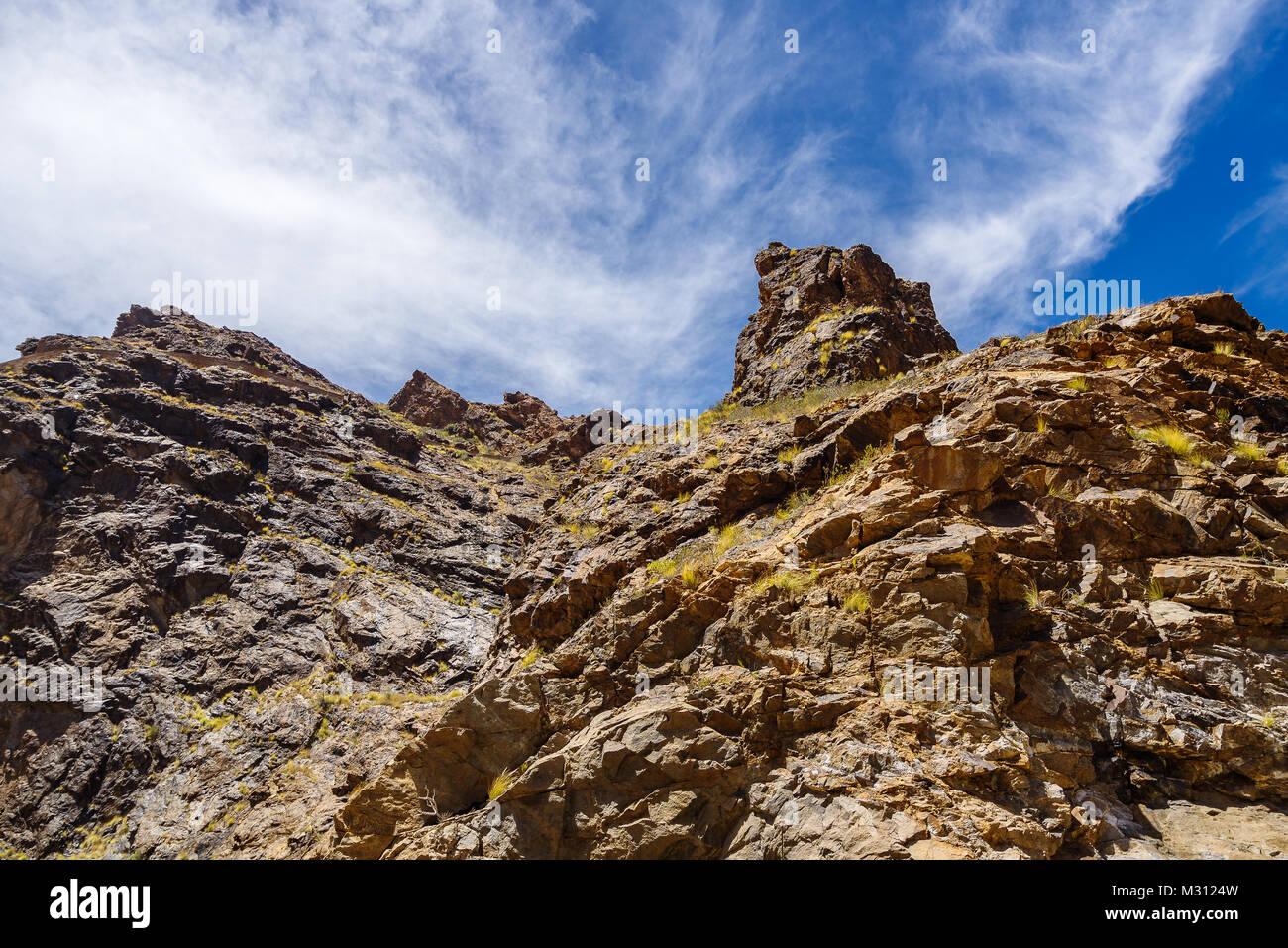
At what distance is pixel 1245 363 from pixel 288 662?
2193 cm

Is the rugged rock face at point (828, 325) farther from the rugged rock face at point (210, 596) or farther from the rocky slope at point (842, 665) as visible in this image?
the rugged rock face at point (210, 596)

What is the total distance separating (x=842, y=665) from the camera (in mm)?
6746

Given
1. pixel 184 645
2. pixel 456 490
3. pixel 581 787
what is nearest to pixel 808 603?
pixel 581 787

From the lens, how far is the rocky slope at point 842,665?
5535 millimetres

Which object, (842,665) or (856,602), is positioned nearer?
(842,665)

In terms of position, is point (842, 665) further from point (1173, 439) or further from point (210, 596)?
point (210, 596)

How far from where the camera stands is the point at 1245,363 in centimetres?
851

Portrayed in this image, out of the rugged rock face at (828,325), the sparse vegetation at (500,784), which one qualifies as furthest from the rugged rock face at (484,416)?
the sparse vegetation at (500,784)

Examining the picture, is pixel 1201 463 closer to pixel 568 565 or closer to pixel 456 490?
pixel 568 565

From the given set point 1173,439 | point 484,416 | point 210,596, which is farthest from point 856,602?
point 484,416

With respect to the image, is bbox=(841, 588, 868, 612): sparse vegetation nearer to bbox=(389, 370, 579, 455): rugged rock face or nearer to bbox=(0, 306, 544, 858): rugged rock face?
bbox=(0, 306, 544, 858): rugged rock face

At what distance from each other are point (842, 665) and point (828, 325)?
13.5 metres

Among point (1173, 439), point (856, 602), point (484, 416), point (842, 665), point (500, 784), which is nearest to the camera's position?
point (842, 665)

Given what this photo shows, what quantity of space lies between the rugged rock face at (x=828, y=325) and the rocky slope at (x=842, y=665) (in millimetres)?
221
